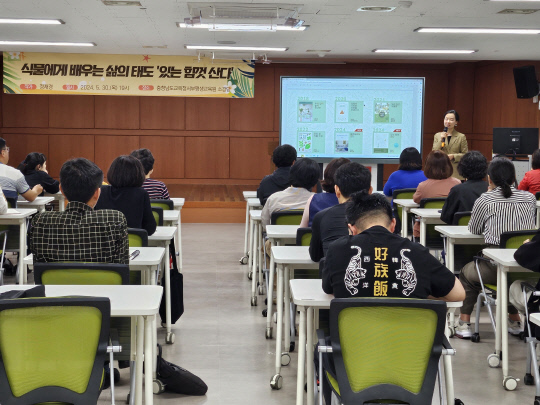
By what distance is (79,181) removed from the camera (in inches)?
123

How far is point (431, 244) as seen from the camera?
5793mm

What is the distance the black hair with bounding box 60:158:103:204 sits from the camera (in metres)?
3.12

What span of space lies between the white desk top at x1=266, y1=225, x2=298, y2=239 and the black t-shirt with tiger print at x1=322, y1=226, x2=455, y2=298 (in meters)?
1.84

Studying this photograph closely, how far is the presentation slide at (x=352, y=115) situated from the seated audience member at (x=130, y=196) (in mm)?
4691

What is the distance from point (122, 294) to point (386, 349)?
1095 mm

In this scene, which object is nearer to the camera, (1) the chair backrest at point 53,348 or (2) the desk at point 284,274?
(1) the chair backrest at point 53,348

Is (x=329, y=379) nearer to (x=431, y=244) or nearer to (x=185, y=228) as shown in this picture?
(x=431, y=244)

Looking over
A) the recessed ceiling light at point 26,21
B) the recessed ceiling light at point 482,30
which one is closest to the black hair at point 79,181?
the recessed ceiling light at point 26,21

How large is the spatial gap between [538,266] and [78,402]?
223 cm

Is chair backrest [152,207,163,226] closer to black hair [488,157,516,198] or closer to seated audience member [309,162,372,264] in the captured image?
seated audience member [309,162,372,264]

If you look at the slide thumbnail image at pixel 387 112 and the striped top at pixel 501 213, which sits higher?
the slide thumbnail image at pixel 387 112

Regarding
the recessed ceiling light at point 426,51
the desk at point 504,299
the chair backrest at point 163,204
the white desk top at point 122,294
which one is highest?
the recessed ceiling light at point 426,51

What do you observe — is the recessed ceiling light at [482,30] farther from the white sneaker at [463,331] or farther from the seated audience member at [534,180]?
the white sneaker at [463,331]

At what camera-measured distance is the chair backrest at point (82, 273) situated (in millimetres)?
2895
